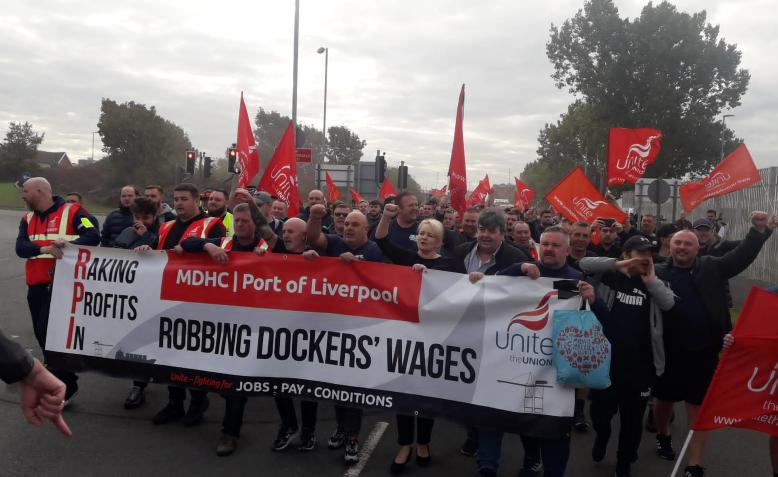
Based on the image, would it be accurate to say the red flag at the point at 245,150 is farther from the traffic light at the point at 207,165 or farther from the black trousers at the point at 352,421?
the black trousers at the point at 352,421

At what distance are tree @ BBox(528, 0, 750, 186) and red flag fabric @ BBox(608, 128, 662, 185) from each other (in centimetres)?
2545

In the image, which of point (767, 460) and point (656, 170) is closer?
point (767, 460)

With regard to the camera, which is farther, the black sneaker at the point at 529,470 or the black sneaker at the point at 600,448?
the black sneaker at the point at 600,448

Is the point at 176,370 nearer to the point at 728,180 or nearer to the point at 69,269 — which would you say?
the point at 69,269

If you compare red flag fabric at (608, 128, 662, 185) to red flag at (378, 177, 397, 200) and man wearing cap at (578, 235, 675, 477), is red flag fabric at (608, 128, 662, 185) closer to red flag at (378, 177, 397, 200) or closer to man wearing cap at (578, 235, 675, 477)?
man wearing cap at (578, 235, 675, 477)

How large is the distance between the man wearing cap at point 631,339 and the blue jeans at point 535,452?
0.60m

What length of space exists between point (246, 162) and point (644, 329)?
7402 mm

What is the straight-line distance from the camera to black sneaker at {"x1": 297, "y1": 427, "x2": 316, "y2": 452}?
15.6 feet

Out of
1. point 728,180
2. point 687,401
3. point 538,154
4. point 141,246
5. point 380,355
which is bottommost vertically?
point 687,401

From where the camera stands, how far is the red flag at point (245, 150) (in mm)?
10273

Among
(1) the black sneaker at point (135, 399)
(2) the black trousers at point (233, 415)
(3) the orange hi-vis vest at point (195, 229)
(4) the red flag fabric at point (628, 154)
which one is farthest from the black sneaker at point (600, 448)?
(4) the red flag fabric at point (628, 154)

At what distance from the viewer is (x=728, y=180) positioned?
913 centimetres

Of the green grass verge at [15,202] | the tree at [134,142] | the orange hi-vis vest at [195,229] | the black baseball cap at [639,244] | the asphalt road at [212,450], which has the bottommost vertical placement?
the asphalt road at [212,450]

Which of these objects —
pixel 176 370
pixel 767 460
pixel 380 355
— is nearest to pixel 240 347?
pixel 176 370
